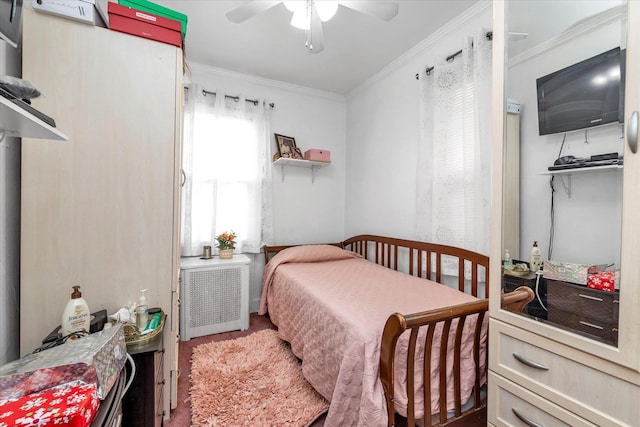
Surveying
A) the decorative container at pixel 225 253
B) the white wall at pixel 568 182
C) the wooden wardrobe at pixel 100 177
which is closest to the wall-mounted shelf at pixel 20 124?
the wooden wardrobe at pixel 100 177

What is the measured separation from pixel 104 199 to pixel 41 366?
763 millimetres

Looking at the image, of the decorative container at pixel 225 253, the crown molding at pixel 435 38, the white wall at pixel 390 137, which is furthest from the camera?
the decorative container at pixel 225 253

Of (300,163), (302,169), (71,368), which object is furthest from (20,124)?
(302,169)

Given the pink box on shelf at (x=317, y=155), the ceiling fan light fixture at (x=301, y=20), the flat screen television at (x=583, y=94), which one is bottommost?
the flat screen television at (x=583, y=94)

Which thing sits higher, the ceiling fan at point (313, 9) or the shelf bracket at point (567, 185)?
the ceiling fan at point (313, 9)

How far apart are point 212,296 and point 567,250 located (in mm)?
2520

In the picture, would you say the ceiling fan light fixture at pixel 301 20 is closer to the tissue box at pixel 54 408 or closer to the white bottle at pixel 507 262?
the white bottle at pixel 507 262

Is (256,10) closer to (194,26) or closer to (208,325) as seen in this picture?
(194,26)

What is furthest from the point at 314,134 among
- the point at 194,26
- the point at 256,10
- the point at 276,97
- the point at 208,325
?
the point at 208,325

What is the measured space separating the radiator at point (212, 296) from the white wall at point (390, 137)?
→ 5.02 ft

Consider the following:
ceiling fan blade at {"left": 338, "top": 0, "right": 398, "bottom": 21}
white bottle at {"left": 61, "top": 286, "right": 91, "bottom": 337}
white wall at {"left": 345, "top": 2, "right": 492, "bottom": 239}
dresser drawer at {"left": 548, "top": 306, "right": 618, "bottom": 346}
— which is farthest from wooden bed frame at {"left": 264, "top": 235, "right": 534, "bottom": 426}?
ceiling fan blade at {"left": 338, "top": 0, "right": 398, "bottom": 21}

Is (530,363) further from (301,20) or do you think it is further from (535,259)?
(301,20)

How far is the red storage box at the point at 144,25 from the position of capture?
4.31 ft

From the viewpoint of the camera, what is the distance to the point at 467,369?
52.1 inches
